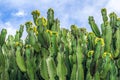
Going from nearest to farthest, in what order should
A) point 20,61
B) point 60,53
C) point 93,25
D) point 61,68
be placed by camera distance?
1. point 61,68
2. point 60,53
3. point 20,61
4. point 93,25

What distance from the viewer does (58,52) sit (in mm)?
6266

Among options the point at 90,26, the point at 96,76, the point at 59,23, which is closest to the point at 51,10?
the point at 59,23

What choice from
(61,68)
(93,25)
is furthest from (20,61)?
(93,25)

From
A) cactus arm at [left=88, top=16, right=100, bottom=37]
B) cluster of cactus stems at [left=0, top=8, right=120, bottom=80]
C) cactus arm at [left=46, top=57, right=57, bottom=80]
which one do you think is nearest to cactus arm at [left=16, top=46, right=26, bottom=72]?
cluster of cactus stems at [left=0, top=8, right=120, bottom=80]

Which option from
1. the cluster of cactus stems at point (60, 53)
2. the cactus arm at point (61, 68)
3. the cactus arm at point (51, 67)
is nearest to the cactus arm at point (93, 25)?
the cluster of cactus stems at point (60, 53)

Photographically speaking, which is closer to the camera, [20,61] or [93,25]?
[20,61]

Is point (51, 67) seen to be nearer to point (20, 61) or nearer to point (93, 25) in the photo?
point (20, 61)

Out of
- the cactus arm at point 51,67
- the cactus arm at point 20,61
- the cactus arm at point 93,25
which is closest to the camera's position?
the cactus arm at point 51,67

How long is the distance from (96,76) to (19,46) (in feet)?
5.53

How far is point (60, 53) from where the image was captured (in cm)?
623

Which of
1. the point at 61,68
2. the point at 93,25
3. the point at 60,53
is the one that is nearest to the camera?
the point at 61,68

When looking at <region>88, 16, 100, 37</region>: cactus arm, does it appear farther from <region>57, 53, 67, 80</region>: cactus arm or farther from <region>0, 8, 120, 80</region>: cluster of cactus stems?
<region>57, 53, 67, 80</region>: cactus arm

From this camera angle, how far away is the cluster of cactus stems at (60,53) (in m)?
6.05

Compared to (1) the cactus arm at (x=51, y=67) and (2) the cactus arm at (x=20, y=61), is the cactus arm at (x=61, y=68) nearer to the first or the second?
(1) the cactus arm at (x=51, y=67)
